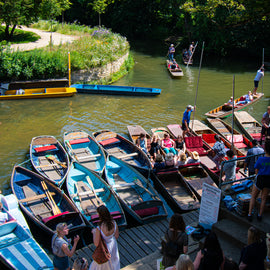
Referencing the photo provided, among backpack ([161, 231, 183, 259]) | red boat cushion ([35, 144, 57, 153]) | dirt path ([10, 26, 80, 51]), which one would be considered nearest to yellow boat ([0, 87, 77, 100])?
dirt path ([10, 26, 80, 51])

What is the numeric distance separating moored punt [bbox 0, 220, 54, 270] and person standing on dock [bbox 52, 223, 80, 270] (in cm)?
155

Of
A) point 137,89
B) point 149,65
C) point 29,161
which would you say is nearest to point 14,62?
point 137,89

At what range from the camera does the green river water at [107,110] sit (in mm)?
16469

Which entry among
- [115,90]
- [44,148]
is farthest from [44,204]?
[115,90]

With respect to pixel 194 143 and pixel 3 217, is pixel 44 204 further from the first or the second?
pixel 194 143

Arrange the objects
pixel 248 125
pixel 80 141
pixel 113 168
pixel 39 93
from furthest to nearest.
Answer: pixel 39 93 → pixel 248 125 → pixel 80 141 → pixel 113 168

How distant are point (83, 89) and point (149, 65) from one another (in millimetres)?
11153

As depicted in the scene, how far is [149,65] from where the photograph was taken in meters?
32.3

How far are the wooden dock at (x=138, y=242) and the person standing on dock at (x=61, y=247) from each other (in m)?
1.76

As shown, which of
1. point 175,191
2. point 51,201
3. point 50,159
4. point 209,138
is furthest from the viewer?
point 209,138

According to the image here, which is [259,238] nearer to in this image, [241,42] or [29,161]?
[29,161]

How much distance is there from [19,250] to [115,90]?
15.8 meters

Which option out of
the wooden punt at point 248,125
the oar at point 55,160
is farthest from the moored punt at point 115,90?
the oar at point 55,160

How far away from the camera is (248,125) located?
17344 mm
